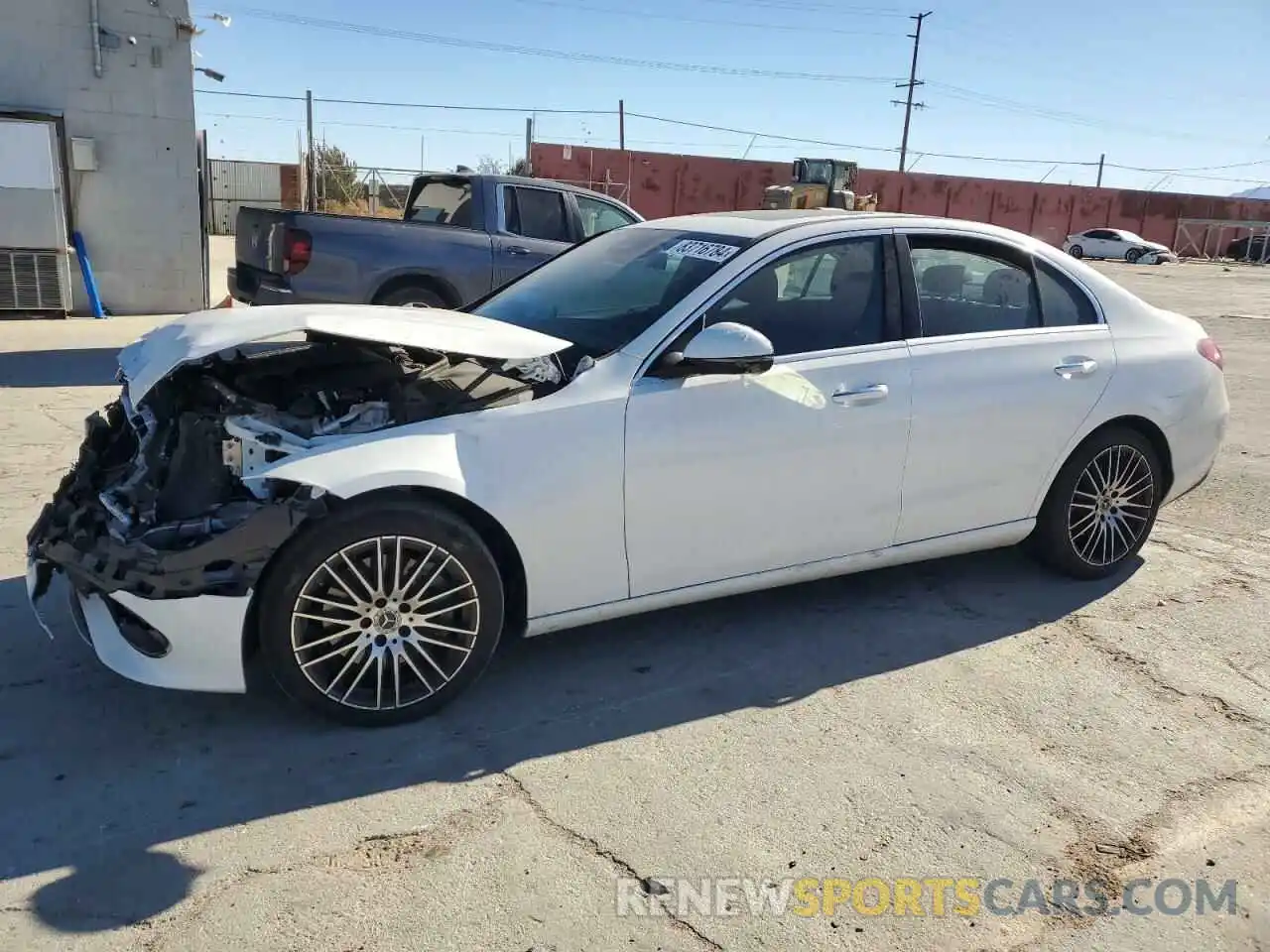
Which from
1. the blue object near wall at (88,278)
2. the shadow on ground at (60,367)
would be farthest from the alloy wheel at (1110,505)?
the blue object near wall at (88,278)

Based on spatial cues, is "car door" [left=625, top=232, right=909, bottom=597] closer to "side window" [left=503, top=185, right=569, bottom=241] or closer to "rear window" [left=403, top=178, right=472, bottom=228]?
"side window" [left=503, top=185, right=569, bottom=241]

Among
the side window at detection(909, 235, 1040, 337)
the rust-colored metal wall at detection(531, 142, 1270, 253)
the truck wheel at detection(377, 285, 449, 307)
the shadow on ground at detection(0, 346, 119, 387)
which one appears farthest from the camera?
the rust-colored metal wall at detection(531, 142, 1270, 253)

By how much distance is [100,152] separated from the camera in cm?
1173

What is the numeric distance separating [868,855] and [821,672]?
111 cm

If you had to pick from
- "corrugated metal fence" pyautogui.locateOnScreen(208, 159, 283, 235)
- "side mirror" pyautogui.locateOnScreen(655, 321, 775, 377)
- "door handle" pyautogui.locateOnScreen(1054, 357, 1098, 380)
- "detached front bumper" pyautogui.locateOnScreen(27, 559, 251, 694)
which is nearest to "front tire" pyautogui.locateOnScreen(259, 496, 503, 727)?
"detached front bumper" pyautogui.locateOnScreen(27, 559, 251, 694)

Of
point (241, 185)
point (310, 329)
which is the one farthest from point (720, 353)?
point (241, 185)

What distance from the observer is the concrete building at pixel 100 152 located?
11180 millimetres

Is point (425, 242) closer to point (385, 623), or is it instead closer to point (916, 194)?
point (385, 623)

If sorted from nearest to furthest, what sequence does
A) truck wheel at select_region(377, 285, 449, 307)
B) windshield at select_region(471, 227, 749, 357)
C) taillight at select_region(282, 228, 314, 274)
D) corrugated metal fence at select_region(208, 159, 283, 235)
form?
1. windshield at select_region(471, 227, 749, 357)
2. taillight at select_region(282, 228, 314, 274)
3. truck wheel at select_region(377, 285, 449, 307)
4. corrugated metal fence at select_region(208, 159, 283, 235)

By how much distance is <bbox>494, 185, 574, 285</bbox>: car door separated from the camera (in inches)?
366

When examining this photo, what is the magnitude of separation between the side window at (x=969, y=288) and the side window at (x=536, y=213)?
5745mm

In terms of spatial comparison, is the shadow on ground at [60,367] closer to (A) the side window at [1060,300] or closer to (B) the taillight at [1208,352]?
(A) the side window at [1060,300]

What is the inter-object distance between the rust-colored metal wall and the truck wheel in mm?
18618

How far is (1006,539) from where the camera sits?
460cm
